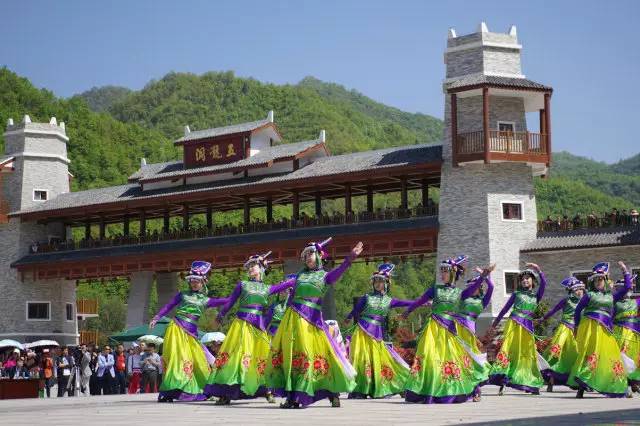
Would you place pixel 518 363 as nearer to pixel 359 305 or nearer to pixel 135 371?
pixel 359 305

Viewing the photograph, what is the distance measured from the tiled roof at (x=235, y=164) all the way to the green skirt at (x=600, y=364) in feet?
83.4

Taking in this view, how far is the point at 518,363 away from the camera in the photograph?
18.7 meters

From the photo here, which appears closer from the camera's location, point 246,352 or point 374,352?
point 246,352

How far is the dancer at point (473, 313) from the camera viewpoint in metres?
16.2

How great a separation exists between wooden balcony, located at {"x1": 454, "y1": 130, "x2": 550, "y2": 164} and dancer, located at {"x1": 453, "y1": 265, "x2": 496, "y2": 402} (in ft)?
58.6

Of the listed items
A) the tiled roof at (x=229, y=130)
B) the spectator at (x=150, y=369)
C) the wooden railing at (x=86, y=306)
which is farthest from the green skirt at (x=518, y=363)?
the wooden railing at (x=86, y=306)

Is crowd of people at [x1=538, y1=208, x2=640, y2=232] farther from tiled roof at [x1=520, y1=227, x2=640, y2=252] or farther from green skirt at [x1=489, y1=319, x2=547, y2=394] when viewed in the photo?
green skirt at [x1=489, y1=319, x2=547, y2=394]

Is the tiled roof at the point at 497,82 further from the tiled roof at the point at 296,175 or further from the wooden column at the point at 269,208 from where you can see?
the wooden column at the point at 269,208

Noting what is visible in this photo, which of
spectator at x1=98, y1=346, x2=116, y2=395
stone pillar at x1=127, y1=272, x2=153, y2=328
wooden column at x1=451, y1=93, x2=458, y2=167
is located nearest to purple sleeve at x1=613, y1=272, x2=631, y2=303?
spectator at x1=98, y1=346, x2=116, y2=395

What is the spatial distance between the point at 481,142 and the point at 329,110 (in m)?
75.9

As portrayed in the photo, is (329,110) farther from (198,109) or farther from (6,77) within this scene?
(6,77)

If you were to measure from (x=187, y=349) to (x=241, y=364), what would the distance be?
1540 mm

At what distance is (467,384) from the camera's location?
1579 centimetres

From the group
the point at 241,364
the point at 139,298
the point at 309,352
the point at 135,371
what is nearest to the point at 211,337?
the point at 135,371
